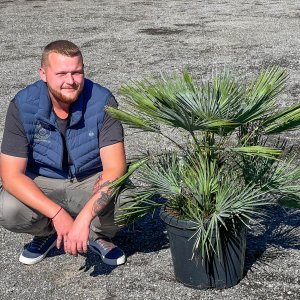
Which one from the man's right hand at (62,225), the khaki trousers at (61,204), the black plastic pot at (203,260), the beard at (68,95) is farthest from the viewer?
the khaki trousers at (61,204)

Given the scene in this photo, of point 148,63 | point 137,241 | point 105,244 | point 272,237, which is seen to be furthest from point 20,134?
point 148,63

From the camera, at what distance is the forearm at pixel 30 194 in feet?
12.0

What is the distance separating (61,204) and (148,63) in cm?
531

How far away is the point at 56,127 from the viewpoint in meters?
3.79

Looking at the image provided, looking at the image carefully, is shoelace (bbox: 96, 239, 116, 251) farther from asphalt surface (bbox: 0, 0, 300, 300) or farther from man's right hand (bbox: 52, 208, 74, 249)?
man's right hand (bbox: 52, 208, 74, 249)

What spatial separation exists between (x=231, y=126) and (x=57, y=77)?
41.8 inches

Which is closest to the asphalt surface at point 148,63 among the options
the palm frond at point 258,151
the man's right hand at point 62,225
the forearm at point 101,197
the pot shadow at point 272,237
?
the pot shadow at point 272,237

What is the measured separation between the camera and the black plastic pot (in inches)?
135

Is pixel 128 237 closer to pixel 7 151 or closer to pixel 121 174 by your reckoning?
pixel 121 174

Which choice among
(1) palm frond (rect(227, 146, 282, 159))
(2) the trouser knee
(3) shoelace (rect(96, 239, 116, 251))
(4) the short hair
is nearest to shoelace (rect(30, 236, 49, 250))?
(2) the trouser knee

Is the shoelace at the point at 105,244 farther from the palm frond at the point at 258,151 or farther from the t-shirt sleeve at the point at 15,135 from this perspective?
the palm frond at the point at 258,151

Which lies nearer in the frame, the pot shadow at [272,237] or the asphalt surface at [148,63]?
the asphalt surface at [148,63]

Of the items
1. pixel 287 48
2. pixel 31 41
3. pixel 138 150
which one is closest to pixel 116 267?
pixel 138 150

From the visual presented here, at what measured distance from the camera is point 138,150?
590 cm
